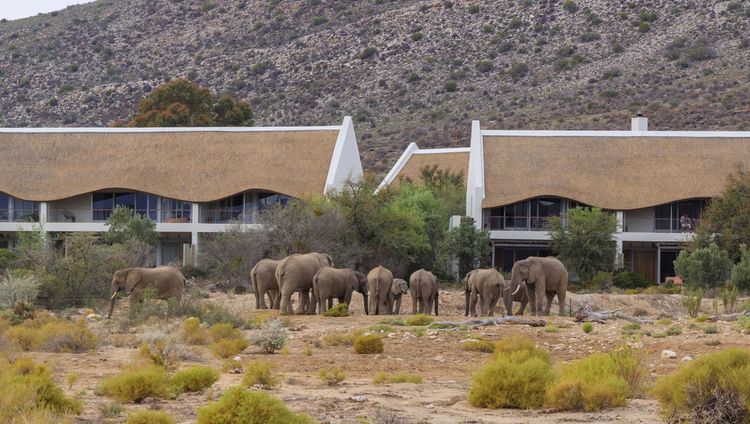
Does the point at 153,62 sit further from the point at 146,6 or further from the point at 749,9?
the point at 749,9

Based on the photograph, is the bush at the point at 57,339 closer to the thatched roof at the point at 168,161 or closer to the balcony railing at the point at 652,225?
the thatched roof at the point at 168,161

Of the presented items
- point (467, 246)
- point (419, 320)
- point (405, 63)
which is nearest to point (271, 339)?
point (419, 320)

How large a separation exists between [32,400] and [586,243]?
40.7 m

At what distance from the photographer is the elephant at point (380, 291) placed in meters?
35.0

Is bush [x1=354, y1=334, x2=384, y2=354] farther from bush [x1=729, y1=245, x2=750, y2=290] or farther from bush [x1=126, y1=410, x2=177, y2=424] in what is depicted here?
bush [x1=729, y1=245, x2=750, y2=290]

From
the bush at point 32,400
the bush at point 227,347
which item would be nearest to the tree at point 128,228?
the bush at point 227,347

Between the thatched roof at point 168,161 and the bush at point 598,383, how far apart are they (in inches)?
1576

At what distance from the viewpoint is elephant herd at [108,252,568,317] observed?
3369cm

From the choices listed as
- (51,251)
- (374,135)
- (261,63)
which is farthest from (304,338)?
(261,63)

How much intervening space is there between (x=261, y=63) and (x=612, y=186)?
4770 cm

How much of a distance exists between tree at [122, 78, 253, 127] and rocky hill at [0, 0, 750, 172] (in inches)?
336

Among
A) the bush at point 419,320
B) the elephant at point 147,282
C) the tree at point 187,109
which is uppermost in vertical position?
the tree at point 187,109

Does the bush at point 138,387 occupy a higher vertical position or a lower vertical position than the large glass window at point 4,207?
lower

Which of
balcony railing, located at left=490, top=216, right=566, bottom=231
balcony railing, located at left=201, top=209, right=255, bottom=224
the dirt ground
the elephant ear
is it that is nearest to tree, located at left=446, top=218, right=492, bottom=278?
balcony railing, located at left=490, top=216, right=566, bottom=231
